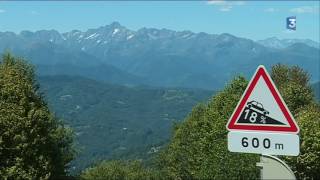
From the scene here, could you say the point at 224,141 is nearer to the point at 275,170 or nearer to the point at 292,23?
the point at 292,23

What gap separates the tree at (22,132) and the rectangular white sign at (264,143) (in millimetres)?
23876

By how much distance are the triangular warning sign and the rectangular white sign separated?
0.08 m

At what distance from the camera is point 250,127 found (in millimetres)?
7418

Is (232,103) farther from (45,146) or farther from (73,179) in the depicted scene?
(45,146)

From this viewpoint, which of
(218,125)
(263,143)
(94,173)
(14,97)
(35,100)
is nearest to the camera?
(263,143)

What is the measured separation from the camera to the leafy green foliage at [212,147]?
125ft

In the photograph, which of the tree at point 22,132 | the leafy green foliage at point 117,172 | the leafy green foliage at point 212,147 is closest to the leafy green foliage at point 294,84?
the leafy green foliage at point 212,147

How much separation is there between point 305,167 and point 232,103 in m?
9.02

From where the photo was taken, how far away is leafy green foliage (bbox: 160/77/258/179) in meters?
38.1

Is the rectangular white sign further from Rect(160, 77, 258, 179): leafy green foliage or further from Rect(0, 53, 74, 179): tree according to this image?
Rect(160, 77, 258, 179): leafy green foliage

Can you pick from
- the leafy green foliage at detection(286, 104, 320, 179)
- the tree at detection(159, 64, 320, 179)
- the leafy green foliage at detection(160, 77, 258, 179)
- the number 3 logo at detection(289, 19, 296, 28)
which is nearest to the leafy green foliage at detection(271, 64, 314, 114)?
the tree at detection(159, 64, 320, 179)

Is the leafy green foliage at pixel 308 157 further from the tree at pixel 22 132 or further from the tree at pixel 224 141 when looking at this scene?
the tree at pixel 22 132

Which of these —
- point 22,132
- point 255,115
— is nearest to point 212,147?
point 22,132

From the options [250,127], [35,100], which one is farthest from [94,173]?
[250,127]
